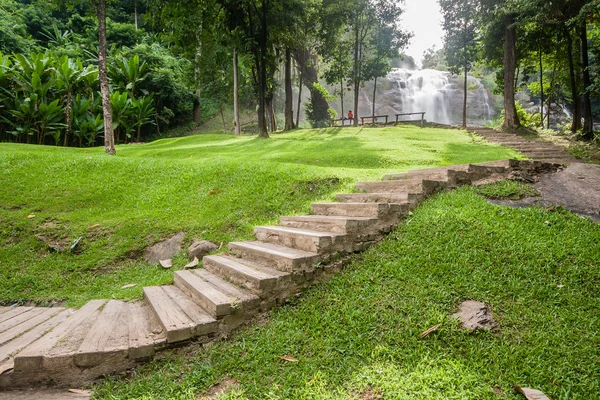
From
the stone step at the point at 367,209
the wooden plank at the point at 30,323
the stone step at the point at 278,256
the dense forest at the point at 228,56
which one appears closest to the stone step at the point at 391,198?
the stone step at the point at 367,209

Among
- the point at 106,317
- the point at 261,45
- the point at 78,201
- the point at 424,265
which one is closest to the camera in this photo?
the point at 106,317

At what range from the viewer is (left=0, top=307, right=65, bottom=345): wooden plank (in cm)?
319

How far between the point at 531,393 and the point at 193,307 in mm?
2882

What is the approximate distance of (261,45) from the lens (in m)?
14.5

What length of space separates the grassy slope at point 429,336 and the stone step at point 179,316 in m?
0.15

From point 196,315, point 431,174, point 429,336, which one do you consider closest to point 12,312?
point 196,315

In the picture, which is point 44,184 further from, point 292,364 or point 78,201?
point 292,364

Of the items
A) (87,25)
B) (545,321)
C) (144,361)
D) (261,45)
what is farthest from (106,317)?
(87,25)

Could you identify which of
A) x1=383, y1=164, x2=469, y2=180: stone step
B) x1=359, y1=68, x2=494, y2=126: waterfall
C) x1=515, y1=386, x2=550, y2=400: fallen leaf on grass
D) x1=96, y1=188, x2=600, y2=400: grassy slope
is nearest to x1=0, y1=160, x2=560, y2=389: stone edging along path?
x1=96, y1=188, x2=600, y2=400: grassy slope

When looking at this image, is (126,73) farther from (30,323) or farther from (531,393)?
(531,393)

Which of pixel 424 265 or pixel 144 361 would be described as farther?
pixel 424 265

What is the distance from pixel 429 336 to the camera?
275 cm

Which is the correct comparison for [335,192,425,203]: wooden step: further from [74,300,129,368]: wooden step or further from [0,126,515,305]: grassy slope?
[74,300,129,368]: wooden step

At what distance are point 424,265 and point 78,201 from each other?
267 inches
